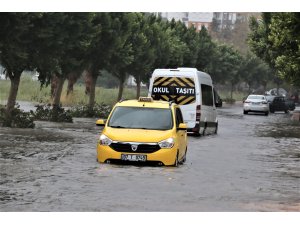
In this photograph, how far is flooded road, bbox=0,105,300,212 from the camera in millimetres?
11508

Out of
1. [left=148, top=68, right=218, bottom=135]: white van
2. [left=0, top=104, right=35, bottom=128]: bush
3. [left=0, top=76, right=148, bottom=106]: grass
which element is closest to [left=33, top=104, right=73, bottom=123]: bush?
[left=0, top=104, right=35, bottom=128]: bush

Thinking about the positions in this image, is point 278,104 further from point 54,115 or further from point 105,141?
point 105,141

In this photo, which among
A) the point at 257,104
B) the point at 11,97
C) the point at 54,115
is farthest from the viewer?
the point at 257,104

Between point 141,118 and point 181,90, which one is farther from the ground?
point 181,90

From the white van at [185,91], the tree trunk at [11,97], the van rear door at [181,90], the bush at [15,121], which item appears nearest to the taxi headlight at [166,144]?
the white van at [185,91]

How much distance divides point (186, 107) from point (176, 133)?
36.7 feet

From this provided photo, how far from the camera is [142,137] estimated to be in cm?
1678

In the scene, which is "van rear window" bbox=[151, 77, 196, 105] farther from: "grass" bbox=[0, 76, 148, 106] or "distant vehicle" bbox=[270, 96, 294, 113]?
"distant vehicle" bbox=[270, 96, 294, 113]

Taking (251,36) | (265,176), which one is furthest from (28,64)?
(251,36)

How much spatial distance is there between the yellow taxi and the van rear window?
999 centimetres

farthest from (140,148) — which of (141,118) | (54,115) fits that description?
(54,115)

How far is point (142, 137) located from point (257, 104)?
40863mm

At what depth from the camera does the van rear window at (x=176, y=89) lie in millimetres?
28375
